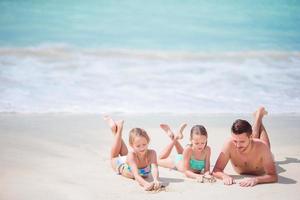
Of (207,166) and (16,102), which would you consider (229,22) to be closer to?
(16,102)

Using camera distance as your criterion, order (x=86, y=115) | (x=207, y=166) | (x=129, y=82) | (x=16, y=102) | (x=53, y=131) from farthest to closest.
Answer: (x=129, y=82) < (x=16, y=102) < (x=86, y=115) < (x=53, y=131) < (x=207, y=166)

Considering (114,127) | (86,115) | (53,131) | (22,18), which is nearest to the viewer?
(114,127)

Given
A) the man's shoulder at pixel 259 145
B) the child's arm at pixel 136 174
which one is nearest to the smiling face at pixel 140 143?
the child's arm at pixel 136 174

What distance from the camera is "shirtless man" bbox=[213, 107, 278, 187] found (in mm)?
5270

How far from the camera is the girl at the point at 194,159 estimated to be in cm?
543

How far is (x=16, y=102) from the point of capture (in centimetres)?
848

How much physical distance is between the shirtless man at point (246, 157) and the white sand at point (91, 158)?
12cm

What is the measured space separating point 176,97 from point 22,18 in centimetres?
1227

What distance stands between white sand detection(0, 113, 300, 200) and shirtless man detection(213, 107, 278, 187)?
12 cm

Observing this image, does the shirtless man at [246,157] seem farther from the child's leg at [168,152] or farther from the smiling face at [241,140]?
the child's leg at [168,152]

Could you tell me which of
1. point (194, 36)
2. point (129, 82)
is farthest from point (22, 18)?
point (129, 82)

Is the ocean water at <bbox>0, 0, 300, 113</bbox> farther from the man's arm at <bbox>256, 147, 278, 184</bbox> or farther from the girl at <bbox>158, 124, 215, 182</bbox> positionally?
the man's arm at <bbox>256, 147, 278, 184</bbox>

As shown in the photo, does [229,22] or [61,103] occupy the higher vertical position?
[229,22]

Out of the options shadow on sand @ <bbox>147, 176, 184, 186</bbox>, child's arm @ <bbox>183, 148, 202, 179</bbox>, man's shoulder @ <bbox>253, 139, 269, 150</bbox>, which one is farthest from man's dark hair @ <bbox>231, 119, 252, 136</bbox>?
shadow on sand @ <bbox>147, 176, 184, 186</bbox>
